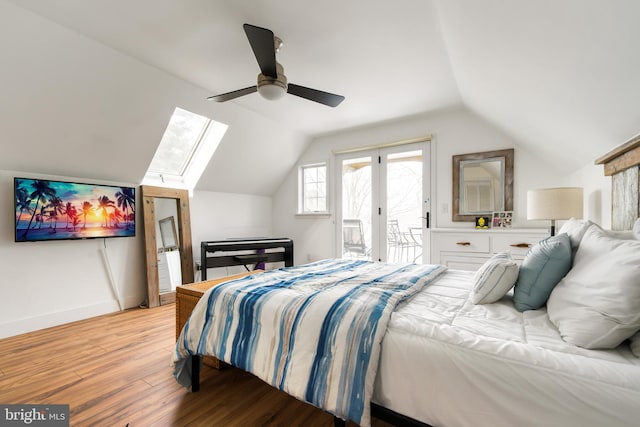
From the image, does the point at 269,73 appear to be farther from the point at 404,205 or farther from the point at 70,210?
the point at 404,205

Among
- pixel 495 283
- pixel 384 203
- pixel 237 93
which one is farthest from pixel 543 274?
pixel 384 203

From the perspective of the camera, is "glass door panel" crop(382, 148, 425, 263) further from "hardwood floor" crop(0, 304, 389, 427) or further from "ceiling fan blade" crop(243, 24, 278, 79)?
"hardwood floor" crop(0, 304, 389, 427)

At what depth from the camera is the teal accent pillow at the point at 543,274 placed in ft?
4.22

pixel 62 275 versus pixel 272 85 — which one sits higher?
pixel 272 85

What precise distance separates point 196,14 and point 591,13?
2.13 meters

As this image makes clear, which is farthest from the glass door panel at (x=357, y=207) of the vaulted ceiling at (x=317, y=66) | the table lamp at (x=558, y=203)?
the table lamp at (x=558, y=203)

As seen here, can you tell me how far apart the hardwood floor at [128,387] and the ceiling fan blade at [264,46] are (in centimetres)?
209

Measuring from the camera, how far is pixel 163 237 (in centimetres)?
362

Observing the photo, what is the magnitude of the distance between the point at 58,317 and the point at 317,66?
3516 mm

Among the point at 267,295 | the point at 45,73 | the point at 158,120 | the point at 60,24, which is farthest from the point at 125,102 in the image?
the point at 267,295

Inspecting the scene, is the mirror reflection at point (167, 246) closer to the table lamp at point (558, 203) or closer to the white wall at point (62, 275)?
the white wall at point (62, 275)

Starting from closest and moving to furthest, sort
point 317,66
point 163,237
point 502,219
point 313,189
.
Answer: point 317,66, point 502,219, point 163,237, point 313,189

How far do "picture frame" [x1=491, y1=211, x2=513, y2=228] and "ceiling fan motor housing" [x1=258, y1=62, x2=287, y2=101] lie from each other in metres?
2.79

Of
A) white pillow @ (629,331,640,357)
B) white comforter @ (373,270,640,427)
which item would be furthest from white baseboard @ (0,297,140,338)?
white pillow @ (629,331,640,357)
